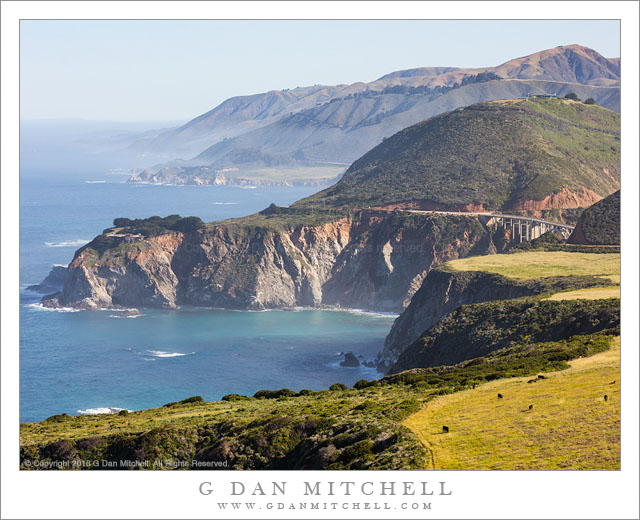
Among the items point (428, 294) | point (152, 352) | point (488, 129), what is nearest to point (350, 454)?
point (428, 294)

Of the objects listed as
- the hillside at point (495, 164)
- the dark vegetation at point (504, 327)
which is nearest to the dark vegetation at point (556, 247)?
the dark vegetation at point (504, 327)

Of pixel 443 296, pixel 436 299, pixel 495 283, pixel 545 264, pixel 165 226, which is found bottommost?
pixel 436 299

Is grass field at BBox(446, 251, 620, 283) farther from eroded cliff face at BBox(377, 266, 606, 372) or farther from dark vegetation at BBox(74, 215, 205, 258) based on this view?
dark vegetation at BBox(74, 215, 205, 258)

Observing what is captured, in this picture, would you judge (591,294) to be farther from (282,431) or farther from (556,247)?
(282,431)

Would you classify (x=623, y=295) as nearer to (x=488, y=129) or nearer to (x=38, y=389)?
(x=38, y=389)

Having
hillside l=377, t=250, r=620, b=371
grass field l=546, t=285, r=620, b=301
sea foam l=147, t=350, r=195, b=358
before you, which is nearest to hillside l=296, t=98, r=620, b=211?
hillside l=377, t=250, r=620, b=371

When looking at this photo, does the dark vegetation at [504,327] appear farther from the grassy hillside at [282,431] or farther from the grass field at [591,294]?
the grassy hillside at [282,431]

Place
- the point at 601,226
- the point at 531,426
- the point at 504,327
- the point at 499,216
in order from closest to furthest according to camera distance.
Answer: the point at 531,426 → the point at 504,327 → the point at 601,226 → the point at 499,216

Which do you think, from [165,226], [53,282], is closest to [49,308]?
[53,282]
